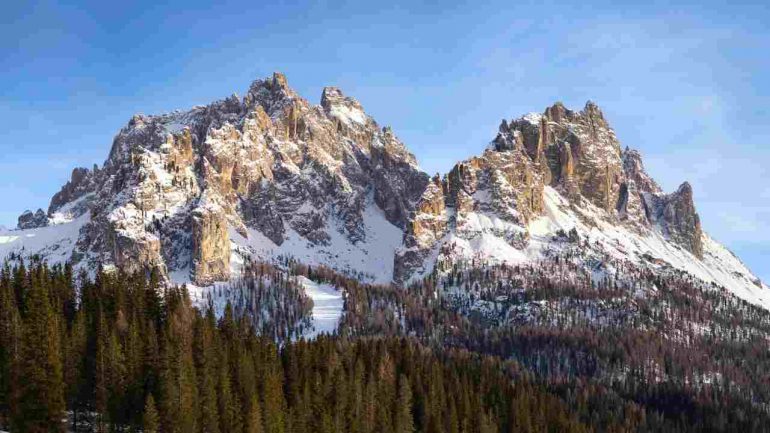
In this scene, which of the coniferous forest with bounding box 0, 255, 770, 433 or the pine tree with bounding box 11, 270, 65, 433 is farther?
the coniferous forest with bounding box 0, 255, 770, 433

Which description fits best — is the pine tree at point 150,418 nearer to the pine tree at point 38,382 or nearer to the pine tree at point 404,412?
the pine tree at point 38,382

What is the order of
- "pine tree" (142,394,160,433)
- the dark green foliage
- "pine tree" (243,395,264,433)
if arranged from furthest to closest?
"pine tree" (243,395,264,433) < the dark green foliage < "pine tree" (142,394,160,433)

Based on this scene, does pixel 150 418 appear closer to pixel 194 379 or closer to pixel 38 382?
pixel 194 379

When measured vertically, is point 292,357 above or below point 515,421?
above

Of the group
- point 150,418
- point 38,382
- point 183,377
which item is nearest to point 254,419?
point 183,377

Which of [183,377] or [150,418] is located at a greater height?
[183,377]

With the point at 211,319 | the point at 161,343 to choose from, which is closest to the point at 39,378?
the point at 161,343

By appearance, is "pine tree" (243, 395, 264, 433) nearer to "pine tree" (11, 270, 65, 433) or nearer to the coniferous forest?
→ the coniferous forest

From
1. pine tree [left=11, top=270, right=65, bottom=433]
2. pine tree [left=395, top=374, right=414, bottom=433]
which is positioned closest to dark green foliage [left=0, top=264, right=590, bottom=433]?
pine tree [left=11, top=270, right=65, bottom=433]

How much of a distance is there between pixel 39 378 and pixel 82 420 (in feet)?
30.8

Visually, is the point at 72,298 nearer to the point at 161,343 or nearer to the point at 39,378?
the point at 161,343

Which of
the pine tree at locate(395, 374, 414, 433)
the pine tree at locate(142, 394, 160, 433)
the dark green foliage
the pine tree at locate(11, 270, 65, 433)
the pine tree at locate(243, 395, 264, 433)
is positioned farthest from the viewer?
the pine tree at locate(395, 374, 414, 433)

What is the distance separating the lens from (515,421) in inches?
4537

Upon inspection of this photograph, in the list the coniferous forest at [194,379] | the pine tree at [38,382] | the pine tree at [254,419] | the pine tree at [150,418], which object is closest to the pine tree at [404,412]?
the coniferous forest at [194,379]
